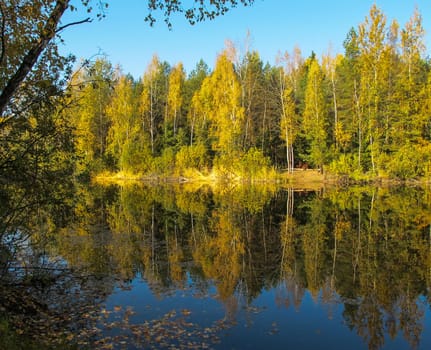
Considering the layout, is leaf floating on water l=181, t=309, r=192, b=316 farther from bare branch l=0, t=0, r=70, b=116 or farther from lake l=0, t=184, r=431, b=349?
bare branch l=0, t=0, r=70, b=116

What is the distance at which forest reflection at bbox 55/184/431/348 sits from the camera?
9.29 metres

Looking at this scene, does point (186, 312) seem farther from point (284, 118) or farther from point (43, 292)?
point (284, 118)

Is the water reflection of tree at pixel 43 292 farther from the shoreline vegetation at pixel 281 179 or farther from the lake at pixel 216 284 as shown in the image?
the shoreline vegetation at pixel 281 179

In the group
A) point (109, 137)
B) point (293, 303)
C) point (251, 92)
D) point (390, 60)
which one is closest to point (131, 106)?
point (109, 137)

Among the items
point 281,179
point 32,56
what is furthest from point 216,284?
point 281,179

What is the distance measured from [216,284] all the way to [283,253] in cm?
384

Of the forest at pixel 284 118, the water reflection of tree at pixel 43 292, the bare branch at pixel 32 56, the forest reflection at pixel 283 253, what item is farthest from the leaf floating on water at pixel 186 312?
the forest at pixel 284 118

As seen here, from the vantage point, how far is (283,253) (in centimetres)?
1360

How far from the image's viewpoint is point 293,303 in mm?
9305

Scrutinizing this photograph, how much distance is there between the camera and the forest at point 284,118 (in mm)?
39812

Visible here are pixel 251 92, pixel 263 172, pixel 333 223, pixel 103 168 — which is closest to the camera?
pixel 333 223

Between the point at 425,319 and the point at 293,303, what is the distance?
2681 millimetres

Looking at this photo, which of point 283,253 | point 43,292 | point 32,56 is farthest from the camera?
point 283,253

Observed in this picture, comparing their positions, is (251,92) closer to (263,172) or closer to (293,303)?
(263,172)
